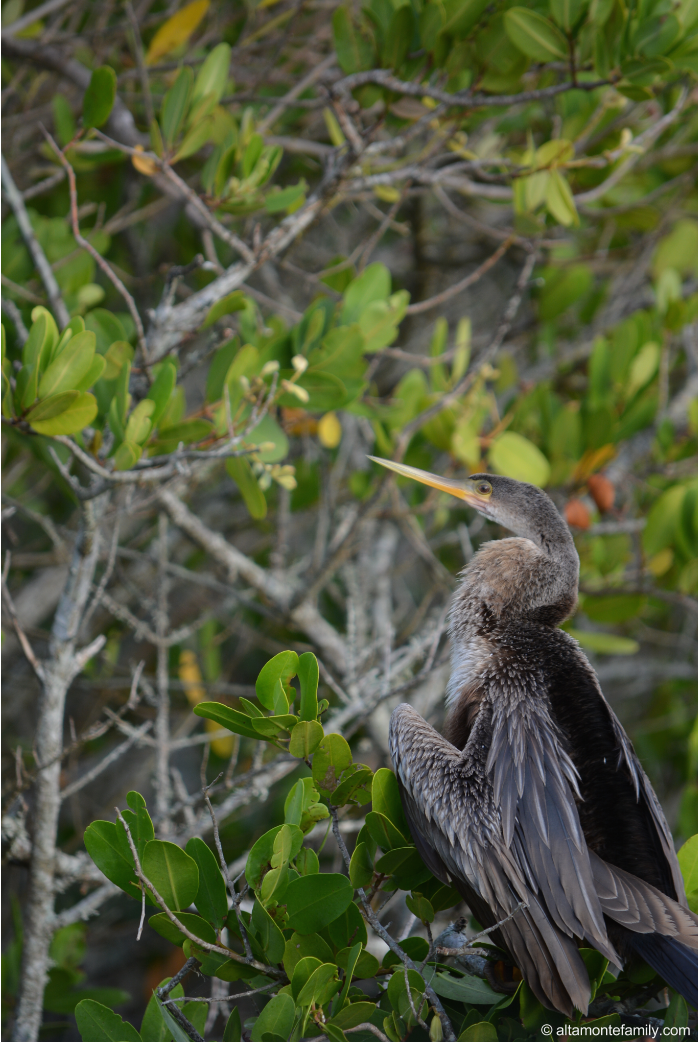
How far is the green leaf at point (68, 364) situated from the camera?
5.49 ft

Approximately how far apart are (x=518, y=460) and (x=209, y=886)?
6.52ft

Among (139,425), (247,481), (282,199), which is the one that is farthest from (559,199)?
(139,425)

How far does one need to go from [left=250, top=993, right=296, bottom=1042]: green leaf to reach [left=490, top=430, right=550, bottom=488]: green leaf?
205 centimetres

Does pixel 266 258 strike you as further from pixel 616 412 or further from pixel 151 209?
pixel 616 412

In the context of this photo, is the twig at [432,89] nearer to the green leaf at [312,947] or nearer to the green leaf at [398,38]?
the green leaf at [398,38]

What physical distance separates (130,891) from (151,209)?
2.78 meters

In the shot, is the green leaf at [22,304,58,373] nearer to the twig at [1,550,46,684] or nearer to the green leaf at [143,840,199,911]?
the twig at [1,550,46,684]

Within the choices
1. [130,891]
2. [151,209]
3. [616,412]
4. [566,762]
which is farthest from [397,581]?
[130,891]

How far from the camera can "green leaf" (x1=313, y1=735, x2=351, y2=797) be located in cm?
142

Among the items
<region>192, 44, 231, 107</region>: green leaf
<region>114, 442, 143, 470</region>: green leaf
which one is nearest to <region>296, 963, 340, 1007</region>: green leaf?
<region>114, 442, 143, 470</region>: green leaf

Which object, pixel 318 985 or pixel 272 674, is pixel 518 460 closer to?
pixel 272 674

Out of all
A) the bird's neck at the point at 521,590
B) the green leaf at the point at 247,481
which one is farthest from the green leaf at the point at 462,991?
the green leaf at the point at 247,481

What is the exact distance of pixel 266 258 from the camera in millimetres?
2207

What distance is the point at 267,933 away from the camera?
51.9 inches
